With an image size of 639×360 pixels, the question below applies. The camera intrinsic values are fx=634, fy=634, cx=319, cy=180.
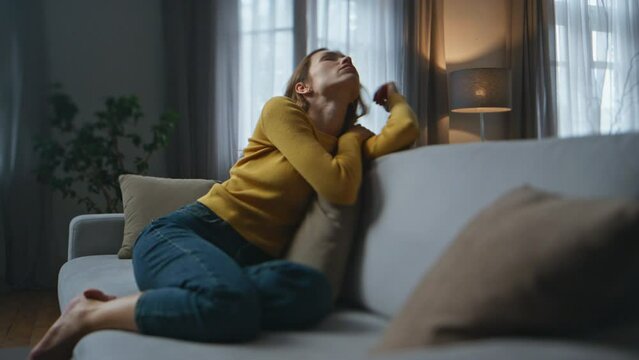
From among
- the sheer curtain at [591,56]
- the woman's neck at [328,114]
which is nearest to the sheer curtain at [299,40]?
the sheer curtain at [591,56]

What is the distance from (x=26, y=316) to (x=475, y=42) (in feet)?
11.1

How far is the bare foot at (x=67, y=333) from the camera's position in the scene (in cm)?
124

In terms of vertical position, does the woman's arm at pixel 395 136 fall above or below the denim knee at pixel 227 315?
above

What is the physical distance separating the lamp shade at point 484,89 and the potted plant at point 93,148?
1.71 meters

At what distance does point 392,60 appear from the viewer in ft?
13.9

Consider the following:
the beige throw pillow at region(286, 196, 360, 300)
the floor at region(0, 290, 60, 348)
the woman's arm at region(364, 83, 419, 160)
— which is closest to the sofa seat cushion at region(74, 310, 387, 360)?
the beige throw pillow at region(286, 196, 360, 300)

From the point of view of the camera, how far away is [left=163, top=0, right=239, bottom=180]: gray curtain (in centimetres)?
371

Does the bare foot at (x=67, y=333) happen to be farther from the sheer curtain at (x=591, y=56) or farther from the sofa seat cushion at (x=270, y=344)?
the sheer curtain at (x=591, y=56)

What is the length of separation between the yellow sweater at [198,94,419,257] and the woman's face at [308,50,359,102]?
4.3 inches

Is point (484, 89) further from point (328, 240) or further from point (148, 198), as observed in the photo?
point (328, 240)

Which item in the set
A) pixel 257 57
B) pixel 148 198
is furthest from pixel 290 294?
pixel 257 57

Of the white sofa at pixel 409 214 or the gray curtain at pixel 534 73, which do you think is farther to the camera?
the gray curtain at pixel 534 73

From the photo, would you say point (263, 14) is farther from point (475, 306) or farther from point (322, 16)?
point (475, 306)

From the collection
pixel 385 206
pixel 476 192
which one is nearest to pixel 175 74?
pixel 385 206
